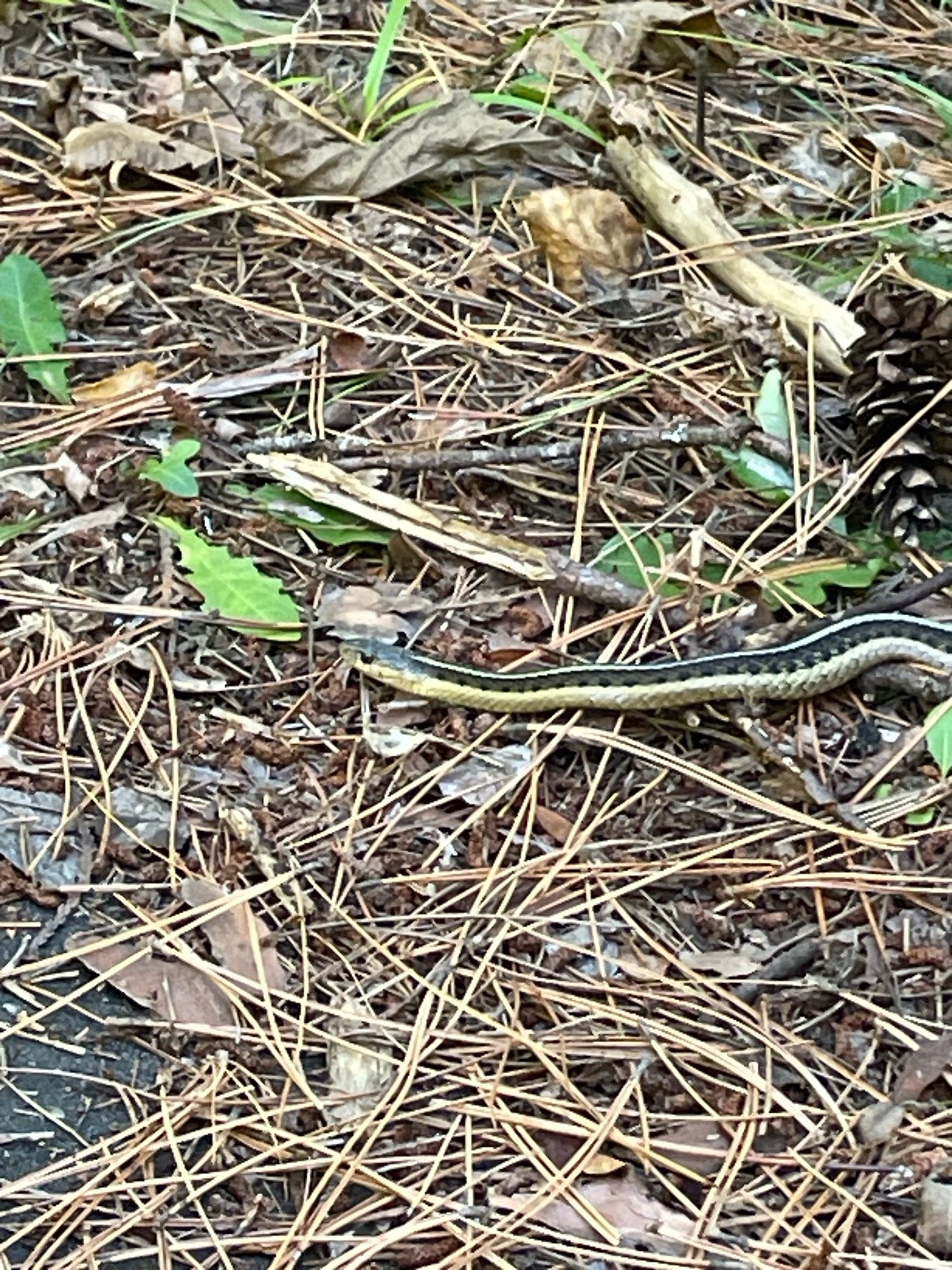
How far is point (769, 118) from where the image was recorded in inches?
146

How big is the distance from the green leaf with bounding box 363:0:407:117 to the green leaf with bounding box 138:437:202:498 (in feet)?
3.47

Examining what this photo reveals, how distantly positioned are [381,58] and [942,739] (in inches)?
81.3

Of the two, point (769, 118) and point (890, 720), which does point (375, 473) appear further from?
point (769, 118)

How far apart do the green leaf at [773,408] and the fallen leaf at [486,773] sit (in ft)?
2.93

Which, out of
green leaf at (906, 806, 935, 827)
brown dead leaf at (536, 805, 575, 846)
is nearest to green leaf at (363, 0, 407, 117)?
brown dead leaf at (536, 805, 575, 846)

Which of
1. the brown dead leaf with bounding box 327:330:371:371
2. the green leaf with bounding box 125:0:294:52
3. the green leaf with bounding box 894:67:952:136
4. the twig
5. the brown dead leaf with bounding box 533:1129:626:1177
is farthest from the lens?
the green leaf with bounding box 125:0:294:52

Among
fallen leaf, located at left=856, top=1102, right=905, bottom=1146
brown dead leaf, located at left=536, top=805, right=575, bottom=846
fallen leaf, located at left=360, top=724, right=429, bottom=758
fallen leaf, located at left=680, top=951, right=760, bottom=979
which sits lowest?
fallen leaf, located at left=360, top=724, right=429, bottom=758

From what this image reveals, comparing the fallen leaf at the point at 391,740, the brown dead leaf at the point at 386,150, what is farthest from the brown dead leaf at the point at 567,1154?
the brown dead leaf at the point at 386,150

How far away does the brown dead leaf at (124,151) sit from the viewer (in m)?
3.35

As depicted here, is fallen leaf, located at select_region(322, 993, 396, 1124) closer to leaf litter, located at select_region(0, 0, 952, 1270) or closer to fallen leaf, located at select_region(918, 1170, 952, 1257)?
leaf litter, located at select_region(0, 0, 952, 1270)

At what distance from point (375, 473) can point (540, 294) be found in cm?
63

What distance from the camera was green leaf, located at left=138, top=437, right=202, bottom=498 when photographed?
110 inches

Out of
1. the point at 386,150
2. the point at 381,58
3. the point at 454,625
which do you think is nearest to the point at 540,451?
the point at 454,625

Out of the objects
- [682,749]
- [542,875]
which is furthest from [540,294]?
[542,875]
